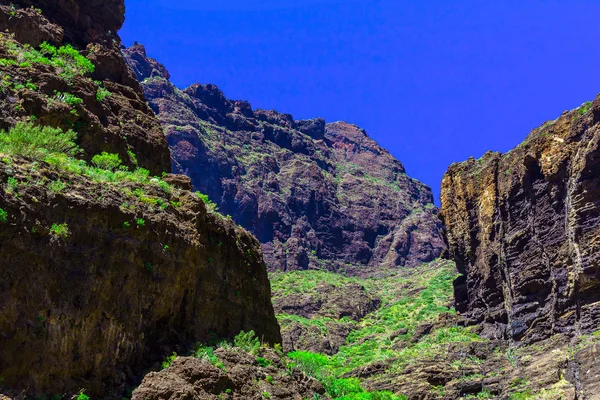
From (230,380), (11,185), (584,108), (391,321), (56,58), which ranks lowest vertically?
(230,380)

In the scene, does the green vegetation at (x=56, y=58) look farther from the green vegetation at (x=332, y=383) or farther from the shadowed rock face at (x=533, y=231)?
the shadowed rock face at (x=533, y=231)

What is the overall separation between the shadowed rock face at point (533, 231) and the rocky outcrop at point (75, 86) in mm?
36781

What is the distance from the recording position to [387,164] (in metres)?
180

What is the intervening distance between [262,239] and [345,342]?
49.9m

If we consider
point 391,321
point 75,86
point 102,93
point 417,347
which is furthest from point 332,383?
point 391,321

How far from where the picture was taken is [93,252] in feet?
50.0

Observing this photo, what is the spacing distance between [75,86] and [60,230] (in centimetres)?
1106

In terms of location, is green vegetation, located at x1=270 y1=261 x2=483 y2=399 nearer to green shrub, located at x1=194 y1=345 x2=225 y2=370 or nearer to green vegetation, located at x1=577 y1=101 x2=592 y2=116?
green shrub, located at x1=194 y1=345 x2=225 y2=370

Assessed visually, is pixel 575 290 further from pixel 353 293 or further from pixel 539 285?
pixel 353 293

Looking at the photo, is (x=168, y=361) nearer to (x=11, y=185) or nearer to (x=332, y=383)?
(x=11, y=185)

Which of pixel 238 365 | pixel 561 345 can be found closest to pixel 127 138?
pixel 238 365

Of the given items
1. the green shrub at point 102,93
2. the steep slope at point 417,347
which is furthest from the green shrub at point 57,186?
the steep slope at point 417,347

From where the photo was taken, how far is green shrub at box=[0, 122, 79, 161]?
16125 millimetres

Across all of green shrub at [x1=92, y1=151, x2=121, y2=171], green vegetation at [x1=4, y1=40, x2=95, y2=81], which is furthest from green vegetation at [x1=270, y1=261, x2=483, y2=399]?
green vegetation at [x1=4, y1=40, x2=95, y2=81]
